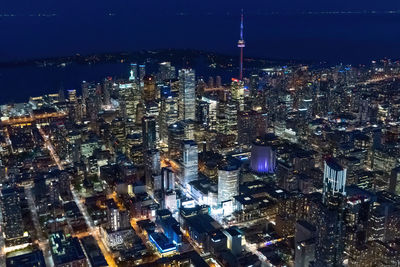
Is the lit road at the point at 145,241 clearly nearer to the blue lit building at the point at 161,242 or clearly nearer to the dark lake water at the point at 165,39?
the blue lit building at the point at 161,242

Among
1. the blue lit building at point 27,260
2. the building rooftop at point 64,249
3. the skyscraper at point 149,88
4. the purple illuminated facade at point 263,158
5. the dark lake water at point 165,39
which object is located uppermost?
the dark lake water at point 165,39

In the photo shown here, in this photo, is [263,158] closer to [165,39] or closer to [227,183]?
[227,183]

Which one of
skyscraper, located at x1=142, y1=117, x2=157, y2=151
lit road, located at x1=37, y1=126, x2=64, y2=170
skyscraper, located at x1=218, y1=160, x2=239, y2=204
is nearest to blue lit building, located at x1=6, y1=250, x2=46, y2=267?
skyscraper, located at x1=218, y1=160, x2=239, y2=204

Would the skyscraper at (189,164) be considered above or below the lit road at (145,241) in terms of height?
above

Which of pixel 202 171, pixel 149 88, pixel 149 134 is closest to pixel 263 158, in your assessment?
pixel 202 171

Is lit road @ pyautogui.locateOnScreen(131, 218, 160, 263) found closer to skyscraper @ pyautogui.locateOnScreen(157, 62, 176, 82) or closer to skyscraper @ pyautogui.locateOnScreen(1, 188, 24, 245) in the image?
skyscraper @ pyautogui.locateOnScreen(1, 188, 24, 245)

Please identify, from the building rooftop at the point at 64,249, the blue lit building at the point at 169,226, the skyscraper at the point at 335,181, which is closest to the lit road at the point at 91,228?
the building rooftop at the point at 64,249
